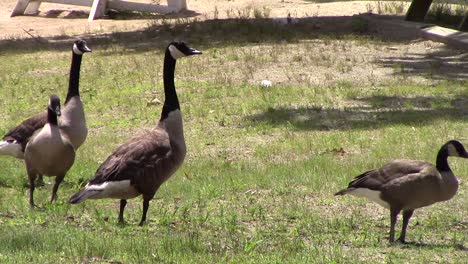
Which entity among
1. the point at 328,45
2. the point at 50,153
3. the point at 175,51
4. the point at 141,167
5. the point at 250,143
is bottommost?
the point at 328,45

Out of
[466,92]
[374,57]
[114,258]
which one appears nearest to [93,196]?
[114,258]

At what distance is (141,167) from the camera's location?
885 centimetres

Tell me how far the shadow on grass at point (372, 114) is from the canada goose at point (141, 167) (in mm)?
5043

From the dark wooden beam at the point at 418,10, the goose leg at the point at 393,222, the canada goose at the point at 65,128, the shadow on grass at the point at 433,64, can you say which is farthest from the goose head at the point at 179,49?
the dark wooden beam at the point at 418,10

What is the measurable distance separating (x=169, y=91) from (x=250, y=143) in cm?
385

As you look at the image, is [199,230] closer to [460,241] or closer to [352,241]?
[352,241]

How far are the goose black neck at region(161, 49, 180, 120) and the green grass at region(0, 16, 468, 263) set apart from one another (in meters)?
0.95

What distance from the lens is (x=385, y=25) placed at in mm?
22625

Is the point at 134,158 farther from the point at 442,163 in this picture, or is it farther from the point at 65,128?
the point at 442,163

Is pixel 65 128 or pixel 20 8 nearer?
pixel 65 128

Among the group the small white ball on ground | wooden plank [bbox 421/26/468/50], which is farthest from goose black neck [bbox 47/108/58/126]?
wooden plank [bbox 421/26/468/50]

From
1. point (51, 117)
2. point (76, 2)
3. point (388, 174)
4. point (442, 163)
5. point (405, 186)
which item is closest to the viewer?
point (405, 186)

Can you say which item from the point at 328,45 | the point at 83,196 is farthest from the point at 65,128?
the point at 328,45

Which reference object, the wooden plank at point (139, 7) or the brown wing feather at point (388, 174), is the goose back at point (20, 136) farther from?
the wooden plank at point (139, 7)
